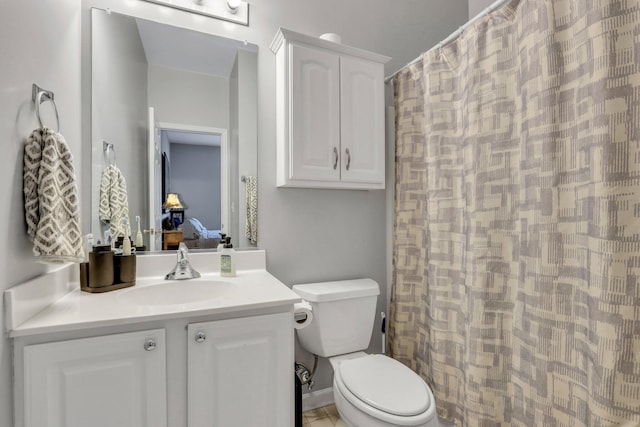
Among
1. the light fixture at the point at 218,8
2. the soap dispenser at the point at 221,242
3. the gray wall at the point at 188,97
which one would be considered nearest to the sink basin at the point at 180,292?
the soap dispenser at the point at 221,242

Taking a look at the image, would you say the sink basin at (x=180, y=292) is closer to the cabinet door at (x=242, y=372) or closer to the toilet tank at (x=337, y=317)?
the cabinet door at (x=242, y=372)

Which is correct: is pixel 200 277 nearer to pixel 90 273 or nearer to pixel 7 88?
pixel 90 273

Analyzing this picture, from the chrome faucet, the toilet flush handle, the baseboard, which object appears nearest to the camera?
the toilet flush handle

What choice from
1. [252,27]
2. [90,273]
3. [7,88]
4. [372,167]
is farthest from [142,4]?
[372,167]

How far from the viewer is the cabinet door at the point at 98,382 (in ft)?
2.81

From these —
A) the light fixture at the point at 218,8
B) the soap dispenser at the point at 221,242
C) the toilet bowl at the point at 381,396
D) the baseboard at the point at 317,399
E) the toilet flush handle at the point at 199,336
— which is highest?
the light fixture at the point at 218,8

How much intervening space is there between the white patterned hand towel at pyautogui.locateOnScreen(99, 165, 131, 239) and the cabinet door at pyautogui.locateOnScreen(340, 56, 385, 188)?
1.07 meters

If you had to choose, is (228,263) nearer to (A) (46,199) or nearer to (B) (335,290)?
(B) (335,290)

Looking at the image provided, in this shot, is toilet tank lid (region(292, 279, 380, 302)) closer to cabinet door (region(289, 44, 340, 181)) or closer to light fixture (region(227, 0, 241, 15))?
cabinet door (region(289, 44, 340, 181))

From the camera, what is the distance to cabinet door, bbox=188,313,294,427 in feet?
3.37

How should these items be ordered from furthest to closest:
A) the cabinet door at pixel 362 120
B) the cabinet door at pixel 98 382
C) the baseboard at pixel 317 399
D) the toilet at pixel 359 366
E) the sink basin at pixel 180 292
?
the baseboard at pixel 317 399 < the cabinet door at pixel 362 120 < the sink basin at pixel 180 292 < the toilet at pixel 359 366 < the cabinet door at pixel 98 382

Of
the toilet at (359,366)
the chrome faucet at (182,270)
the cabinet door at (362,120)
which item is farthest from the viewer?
the cabinet door at (362,120)

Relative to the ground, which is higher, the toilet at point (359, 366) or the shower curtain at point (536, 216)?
the shower curtain at point (536, 216)

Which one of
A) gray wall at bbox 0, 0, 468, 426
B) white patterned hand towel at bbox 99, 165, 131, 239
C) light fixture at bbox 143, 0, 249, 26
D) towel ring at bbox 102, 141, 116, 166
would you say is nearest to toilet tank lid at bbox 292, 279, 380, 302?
gray wall at bbox 0, 0, 468, 426
